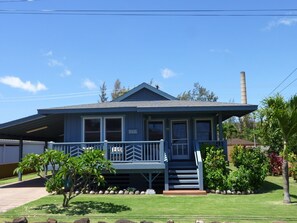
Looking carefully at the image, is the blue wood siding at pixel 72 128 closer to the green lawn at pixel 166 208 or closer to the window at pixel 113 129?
the window at pixel 113 129

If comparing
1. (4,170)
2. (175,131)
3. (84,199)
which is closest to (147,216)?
(84,199)

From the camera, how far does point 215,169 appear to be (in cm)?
1471

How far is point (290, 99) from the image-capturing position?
11.7 metres

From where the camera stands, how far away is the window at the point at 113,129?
16.5 m

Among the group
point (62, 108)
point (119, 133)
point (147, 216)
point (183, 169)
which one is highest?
point (62, 108)

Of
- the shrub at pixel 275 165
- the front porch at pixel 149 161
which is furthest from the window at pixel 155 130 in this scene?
the shrub at pixel 275 165

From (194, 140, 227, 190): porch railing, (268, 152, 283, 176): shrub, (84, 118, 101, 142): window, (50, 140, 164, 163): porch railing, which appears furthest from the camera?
(268, 152, 283, 176): shrub

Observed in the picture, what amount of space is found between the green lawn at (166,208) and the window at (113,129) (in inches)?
135

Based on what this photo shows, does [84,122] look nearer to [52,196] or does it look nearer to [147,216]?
[52,196]

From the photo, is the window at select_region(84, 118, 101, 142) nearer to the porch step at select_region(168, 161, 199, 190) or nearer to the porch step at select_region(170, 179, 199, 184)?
the porch step at select_region(168, 161, 199, 190)

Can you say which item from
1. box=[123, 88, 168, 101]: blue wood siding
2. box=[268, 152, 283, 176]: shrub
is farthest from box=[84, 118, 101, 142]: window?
box=[268, 152, 283, 176]: shrub

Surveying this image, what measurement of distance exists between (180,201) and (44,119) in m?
8.88

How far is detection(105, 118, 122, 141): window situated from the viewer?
16469mm

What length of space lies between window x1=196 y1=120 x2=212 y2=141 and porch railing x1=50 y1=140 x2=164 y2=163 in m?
3.18
